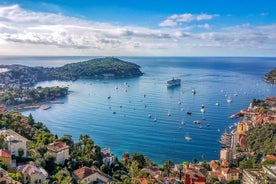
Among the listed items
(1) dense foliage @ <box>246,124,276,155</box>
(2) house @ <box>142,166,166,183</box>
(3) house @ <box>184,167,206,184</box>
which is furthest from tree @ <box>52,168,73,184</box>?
(1) dense foliage @ <box>246,124,276,155</box>

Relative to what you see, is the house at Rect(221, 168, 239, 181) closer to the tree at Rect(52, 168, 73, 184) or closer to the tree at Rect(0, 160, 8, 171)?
the tree at Rect(52, 168, 73, 184)

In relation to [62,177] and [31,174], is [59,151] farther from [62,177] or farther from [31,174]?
[31,174]

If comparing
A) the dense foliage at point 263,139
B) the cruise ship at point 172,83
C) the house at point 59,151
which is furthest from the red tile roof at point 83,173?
the cruise ship at point 172,83

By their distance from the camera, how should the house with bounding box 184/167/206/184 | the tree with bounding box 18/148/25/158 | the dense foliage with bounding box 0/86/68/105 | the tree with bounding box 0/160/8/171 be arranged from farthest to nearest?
1. the dense foliage with bounding box 0/86/68/105
2. the house with bounding box 184/167/206/184
3. the tree with bounding box 18/148/25/158
4. the tree with bounding box 0/160/8/171

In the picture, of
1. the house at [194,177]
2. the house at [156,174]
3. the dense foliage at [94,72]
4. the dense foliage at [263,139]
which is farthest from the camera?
the dense foliage at [94,72]

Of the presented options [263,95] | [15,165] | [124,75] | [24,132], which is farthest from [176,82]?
[15,165]

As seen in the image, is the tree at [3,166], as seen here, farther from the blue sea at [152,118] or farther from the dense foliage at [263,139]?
the dense foliage at [263,139]

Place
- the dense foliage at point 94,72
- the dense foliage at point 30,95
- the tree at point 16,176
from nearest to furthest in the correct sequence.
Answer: the tree at point 16,176 → the dense foliage at point 30,95 → the dense foliage at point 94,72
